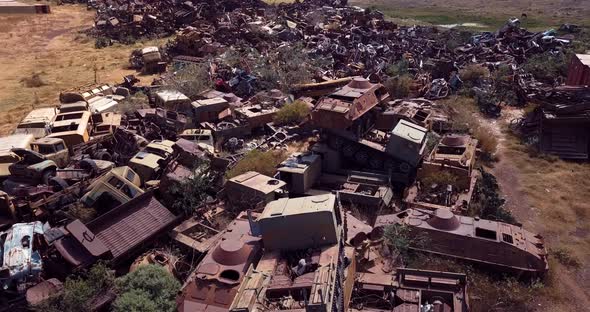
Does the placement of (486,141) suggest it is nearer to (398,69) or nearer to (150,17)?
(398,69)

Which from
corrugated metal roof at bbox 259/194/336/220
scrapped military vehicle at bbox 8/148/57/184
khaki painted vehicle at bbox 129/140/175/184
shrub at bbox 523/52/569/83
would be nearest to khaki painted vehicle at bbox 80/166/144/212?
khaki painted vehicle at bbox 129/140/175/184

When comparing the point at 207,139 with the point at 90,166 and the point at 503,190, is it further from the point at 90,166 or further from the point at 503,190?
the point at 503,190

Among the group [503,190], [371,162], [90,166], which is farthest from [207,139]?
[503,190]

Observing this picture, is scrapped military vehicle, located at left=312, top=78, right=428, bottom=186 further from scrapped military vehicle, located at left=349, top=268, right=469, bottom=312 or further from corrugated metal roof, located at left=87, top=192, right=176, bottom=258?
corrugated metal roof, located at left=87, top=192, right=176, bottom=258

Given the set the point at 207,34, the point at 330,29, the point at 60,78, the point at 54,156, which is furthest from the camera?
the point at 330,29

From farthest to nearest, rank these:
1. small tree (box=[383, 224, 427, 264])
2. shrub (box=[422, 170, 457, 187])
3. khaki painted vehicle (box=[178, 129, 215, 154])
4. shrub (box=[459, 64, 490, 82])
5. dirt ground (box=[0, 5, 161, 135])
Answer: shrub (box=[459, 64, 490, 82]) → dirt ground (box=[0, 5, 161, 135]) → khaki painted vehicle (box=[178, 129, 215, 154]) → shrub (box=[422, 170, 457, 187]) → small tree (box=[383, 224, 427, 264])
